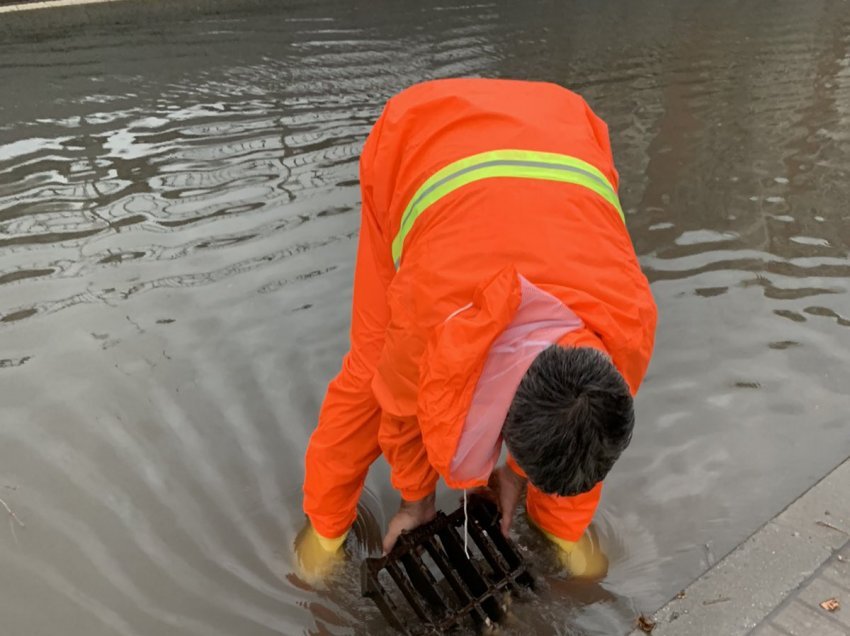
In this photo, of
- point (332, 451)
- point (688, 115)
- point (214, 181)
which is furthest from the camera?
point (688, 115)

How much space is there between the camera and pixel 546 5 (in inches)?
421

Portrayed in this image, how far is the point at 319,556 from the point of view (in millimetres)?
2703

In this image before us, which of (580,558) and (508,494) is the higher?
(508,494)

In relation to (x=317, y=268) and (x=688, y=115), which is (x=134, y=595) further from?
(x=688, y=115)

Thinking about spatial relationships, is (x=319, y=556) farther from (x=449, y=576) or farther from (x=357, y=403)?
(x=357, y=403)

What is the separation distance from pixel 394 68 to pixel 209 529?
5.77m

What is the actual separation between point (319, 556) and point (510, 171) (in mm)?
1534

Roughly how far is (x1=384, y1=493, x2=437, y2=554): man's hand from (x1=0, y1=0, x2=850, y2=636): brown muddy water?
0.79 ft

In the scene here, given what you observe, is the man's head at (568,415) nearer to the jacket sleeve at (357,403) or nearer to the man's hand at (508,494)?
the jacket sleeve at (357,403)

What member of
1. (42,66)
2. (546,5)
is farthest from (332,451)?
(546,5)

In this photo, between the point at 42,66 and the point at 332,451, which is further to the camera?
the point at 42,66

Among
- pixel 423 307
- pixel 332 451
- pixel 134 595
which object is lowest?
pixel 134 595

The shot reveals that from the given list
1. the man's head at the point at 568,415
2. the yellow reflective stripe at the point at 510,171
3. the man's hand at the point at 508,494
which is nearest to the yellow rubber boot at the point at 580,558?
the man's hand at the point at 508,494

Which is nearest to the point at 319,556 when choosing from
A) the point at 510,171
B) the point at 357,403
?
the point at 357,403
